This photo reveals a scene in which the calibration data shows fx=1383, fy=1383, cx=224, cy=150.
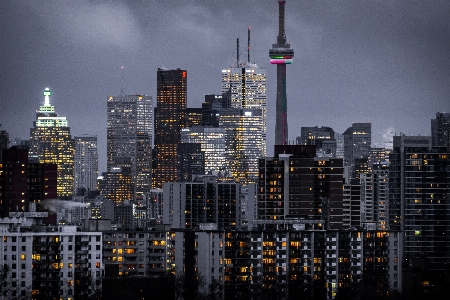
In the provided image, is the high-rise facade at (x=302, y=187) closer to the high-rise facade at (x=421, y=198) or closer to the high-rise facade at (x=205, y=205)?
the high-rise facade at (x=421, y=198)

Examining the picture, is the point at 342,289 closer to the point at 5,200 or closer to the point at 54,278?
the point at 54,278

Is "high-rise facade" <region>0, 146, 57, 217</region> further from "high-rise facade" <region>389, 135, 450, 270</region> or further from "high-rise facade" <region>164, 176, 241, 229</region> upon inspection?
"high-rise facade" <region>389, 135, 450, 270</region>

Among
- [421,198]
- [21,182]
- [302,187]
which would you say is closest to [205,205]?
[302,187]

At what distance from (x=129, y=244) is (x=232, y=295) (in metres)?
12.3

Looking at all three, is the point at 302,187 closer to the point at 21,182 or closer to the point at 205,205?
the point at 21,182

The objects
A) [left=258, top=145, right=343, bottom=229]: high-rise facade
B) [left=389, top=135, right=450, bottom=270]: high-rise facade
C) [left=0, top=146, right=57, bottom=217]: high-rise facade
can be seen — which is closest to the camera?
[left=389, top=135, right=450, bottom=270]: high-rise facade

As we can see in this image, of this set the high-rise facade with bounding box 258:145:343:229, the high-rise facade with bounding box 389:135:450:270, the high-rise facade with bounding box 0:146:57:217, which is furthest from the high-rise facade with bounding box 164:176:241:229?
the high-rise facade with bounding box 0:146:57:217

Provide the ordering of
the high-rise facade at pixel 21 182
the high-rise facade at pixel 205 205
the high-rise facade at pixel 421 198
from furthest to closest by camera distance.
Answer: the high-rise facade at pixel 205 205
the high-rise facade at pixel 21 182
the high-rise facade at pixel 421 198

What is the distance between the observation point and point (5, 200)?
424 feet

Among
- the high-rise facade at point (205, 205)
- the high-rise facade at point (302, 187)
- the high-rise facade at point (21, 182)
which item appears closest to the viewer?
the high-rise facade at point (21, 182)

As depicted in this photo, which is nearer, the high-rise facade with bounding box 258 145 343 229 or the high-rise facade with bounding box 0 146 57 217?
the high-rise facade with bounding box 0 146 57 217

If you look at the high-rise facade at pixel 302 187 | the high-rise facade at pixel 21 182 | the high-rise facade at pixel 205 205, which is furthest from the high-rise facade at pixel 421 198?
the high-rise facade at pixel 21 182

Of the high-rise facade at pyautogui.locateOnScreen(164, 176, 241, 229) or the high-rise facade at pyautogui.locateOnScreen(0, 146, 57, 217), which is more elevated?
the high-rise facade at pyautogui.locateOnScreen(0, 146, 57, 217)

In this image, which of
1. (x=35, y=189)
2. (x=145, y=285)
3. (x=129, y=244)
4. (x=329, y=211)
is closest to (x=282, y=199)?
(x=329, y=211)
